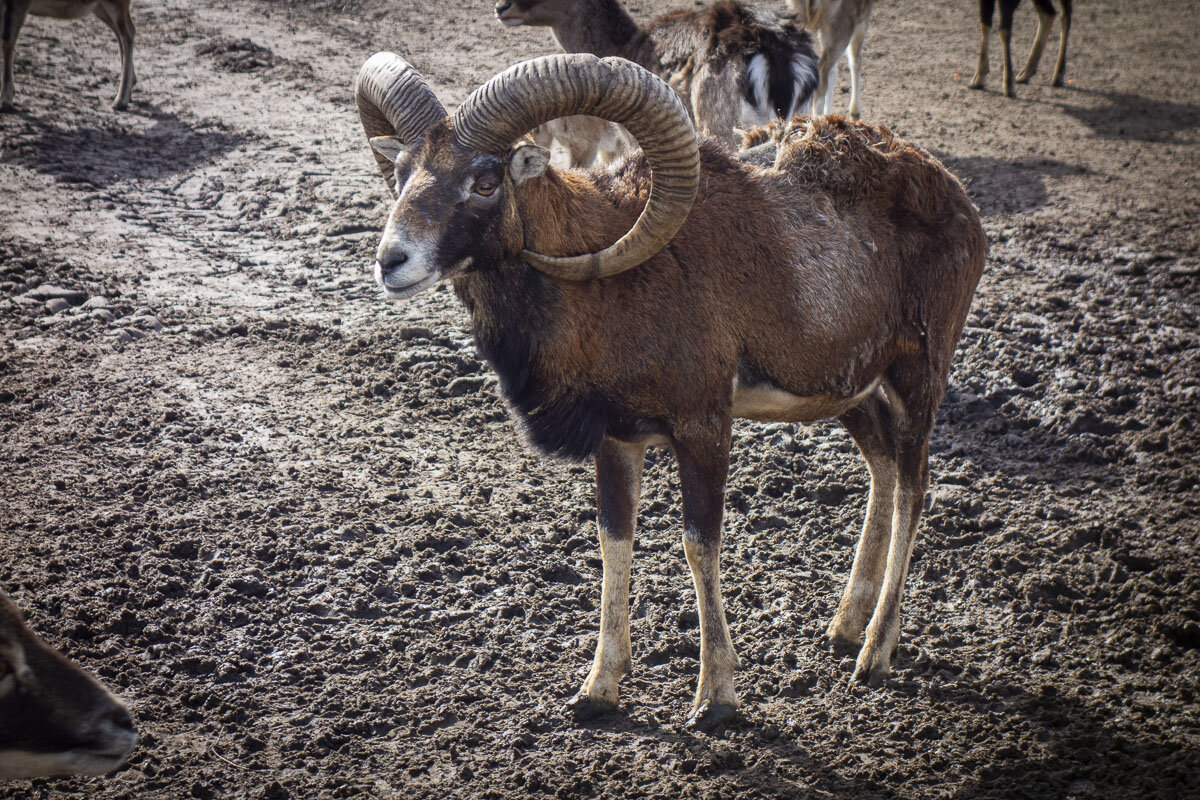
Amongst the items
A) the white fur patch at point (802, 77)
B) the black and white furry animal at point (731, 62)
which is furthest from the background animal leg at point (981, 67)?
the white fur patch at point (802, 77)

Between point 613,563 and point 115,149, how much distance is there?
31.3ft

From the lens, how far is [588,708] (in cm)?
459

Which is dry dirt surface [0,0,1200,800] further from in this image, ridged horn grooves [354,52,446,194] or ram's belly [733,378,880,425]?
ridged horn grooves [354,52,446,194]

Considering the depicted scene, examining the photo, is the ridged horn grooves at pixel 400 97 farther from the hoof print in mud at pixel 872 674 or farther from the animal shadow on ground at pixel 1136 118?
the animal shadow on ground at pixel 1136 118

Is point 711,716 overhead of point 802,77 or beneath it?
beneath

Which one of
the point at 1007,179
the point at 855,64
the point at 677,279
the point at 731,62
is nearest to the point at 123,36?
the point at 731,62

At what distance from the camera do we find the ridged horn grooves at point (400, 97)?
168 inches

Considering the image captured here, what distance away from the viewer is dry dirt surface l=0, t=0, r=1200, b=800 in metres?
4.34

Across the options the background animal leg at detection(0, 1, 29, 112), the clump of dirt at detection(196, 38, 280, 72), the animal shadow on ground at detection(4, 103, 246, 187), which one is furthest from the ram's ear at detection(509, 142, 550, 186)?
the clump of dirt at detection(196, 38, 280, 72)

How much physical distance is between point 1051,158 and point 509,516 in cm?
872

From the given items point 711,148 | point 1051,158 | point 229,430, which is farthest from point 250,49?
point 711,148

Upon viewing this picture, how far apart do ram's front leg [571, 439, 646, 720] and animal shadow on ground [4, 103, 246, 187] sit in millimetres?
8299

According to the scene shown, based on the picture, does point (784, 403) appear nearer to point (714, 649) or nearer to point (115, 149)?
point (714, 649)

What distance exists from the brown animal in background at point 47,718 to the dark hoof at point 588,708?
6.26 ft
